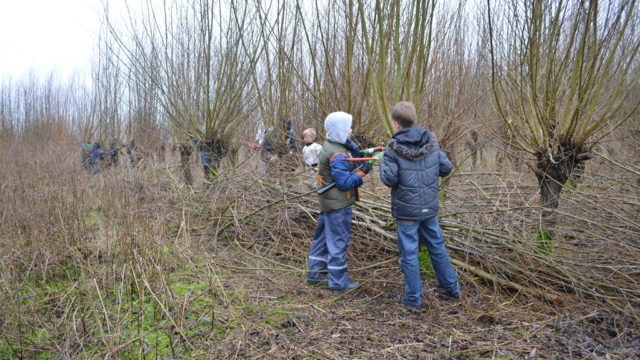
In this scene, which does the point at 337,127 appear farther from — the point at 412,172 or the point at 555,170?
the point at 555,170

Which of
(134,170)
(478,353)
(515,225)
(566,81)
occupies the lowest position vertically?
(478,353)

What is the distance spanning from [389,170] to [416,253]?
2.22ft

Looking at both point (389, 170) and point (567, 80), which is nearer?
point (389, 170)

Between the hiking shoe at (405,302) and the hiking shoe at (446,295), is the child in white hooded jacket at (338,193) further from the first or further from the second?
the hiking shoe at (446,295)

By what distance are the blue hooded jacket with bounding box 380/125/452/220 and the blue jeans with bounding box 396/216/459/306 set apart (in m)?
0.10

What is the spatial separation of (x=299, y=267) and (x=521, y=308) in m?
2.15

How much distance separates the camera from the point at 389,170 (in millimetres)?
3096

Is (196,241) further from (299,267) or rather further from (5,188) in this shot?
(5,188)

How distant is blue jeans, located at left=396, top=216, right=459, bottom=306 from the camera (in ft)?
10.3

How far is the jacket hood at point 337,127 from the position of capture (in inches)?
139

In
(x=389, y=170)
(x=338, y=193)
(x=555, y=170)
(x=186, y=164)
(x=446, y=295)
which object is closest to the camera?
(x=389, y=170)

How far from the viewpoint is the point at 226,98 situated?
6.66m

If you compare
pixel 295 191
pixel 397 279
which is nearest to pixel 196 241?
pixel 295 191

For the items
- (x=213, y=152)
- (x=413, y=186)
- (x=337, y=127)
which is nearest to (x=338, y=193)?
(x=337, y=127)
